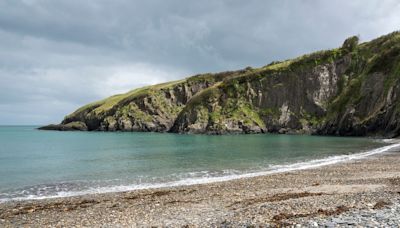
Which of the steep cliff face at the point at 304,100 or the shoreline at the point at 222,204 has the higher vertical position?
the steep cliff face at the point at 304,100

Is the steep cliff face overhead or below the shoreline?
overhead

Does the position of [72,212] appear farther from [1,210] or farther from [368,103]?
[368,103]

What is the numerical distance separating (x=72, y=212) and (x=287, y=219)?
44.2 feet

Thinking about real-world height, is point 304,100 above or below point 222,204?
above

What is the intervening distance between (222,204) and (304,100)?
138177 mm

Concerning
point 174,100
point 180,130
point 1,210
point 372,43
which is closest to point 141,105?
point 174,100

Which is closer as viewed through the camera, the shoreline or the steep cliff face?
the shoreline

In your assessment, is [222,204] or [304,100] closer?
[222,204]

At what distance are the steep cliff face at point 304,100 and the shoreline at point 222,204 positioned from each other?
295 feet

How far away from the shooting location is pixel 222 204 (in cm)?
2214

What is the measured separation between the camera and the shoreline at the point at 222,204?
17.7 m

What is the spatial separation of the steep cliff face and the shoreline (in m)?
89.9

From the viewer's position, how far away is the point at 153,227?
1716 cm

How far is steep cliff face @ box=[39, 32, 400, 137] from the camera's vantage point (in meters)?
118
